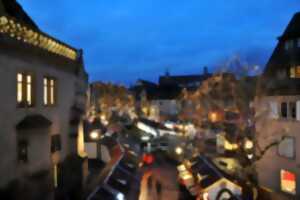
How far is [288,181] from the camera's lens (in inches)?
1190

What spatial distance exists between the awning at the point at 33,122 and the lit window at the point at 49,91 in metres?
1.41

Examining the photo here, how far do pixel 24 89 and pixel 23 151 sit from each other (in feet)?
8.35

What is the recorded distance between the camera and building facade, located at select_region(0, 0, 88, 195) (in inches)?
552

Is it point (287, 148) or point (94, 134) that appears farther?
point (94, 134)

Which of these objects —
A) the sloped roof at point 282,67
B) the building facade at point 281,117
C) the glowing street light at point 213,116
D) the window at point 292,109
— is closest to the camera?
the window at point 292,109

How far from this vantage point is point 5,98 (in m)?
14.0

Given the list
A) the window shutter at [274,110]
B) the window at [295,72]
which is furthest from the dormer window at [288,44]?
the window shutter at [274,110]

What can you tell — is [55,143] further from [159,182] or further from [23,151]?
[159,182]

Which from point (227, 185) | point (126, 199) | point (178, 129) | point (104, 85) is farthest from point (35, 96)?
point (104, 85)

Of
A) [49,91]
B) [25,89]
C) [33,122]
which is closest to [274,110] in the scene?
[49,91]

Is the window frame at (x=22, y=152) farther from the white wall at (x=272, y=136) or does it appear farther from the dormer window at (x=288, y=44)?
the dormer window at (x=288, y=44)

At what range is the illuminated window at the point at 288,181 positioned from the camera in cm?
2941

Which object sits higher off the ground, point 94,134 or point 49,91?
point 49,91

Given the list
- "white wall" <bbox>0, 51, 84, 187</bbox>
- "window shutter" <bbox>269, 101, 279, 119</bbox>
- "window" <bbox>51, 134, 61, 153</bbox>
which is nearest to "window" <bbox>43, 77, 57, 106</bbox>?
"white wall" <bbox>0, 51, 84, 187</bbox>
